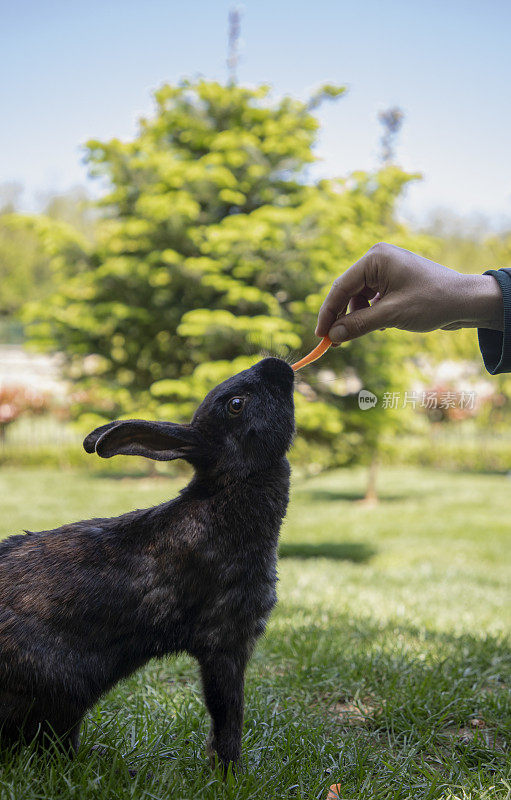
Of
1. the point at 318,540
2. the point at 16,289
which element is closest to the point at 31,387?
the point at 318,540

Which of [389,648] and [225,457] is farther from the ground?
[225,457]

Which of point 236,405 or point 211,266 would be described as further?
point 211,266

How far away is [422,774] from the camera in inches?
85.6

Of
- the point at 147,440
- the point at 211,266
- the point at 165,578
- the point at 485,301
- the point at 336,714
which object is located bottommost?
the point at 336,714

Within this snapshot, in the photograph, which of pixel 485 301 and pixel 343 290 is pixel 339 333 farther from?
pixel 485 301

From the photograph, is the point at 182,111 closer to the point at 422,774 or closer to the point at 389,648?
the point at 389,648

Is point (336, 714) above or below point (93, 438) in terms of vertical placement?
below

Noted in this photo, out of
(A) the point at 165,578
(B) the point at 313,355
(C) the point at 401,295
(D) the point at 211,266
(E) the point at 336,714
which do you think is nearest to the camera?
(A) the point at 165,578

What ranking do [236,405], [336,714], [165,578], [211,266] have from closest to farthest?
[165,578], [236,405], [336,714], [211,266]

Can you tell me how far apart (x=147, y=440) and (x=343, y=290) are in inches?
34.6

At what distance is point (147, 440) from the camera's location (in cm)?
198

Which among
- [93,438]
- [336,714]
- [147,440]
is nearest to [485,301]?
[147,440]

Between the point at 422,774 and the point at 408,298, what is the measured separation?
5.29 ft

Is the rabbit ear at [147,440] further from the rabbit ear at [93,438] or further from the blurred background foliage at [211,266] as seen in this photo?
the blurred background foliage at [211,266]
